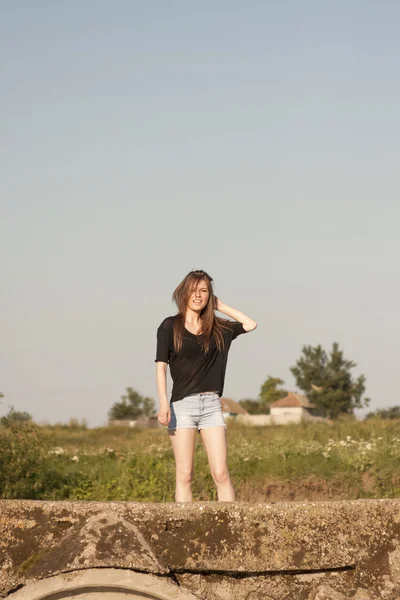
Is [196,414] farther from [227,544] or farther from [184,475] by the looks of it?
[227,544]

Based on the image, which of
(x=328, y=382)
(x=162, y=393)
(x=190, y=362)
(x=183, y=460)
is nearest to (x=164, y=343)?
(x=190, y=362)

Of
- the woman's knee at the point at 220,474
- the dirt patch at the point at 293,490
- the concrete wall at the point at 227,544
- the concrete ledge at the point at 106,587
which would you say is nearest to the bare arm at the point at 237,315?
the woman's knee at the point at 220,474

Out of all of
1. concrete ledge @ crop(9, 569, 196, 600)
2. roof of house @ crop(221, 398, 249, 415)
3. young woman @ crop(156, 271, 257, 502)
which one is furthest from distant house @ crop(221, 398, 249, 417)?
concrete ledge @ crop(9, 569, 196, 600)

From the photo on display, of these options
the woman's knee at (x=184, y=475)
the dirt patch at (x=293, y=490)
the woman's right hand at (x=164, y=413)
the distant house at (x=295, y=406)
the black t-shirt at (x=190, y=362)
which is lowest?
the dirt patch at (x=293, y=490)

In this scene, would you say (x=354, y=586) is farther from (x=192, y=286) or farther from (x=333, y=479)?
(x=333, y=479)

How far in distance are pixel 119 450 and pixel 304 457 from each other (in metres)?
4.15

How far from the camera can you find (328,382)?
74938mm

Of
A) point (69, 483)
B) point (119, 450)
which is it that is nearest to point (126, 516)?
point (69, 483)

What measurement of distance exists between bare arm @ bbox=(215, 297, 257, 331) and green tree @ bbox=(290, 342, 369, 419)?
68380 mm

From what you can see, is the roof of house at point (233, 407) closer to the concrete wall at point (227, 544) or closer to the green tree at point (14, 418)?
the green tree at point (14, 418)

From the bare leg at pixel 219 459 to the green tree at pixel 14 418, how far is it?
22.1 ft

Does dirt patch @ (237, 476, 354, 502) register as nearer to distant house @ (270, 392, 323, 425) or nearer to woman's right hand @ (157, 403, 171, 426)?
woman's right hand @ (157, 403, 171, 426)

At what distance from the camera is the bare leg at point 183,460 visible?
17.4ft

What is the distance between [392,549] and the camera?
2898mm
